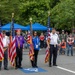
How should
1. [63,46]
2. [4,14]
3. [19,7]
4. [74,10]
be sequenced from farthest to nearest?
[19,7], [4,14], [74,10], [63,46]

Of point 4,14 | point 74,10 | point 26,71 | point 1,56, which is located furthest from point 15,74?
point 4,14

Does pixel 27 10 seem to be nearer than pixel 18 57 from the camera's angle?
No

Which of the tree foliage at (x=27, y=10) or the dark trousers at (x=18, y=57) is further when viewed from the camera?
the tree foliage at (x=27, y=10)

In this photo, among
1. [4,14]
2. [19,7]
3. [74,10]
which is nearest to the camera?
[74,10]

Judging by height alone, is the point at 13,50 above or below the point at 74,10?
below

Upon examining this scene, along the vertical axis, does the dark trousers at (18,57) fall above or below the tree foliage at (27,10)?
below

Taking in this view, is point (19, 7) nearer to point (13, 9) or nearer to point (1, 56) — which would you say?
point (13, 9)

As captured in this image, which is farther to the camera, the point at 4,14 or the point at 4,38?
the point at 4,14

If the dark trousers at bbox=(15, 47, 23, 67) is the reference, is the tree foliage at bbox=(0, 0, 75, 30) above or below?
above

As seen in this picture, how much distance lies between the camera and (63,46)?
2336 centimetres

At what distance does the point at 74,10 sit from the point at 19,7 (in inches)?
525

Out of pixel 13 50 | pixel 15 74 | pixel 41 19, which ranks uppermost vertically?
pixel 41 19

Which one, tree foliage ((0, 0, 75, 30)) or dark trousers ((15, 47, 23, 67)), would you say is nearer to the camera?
dark trousers ((15, 47, 23, 67))

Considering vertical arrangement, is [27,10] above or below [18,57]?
above
